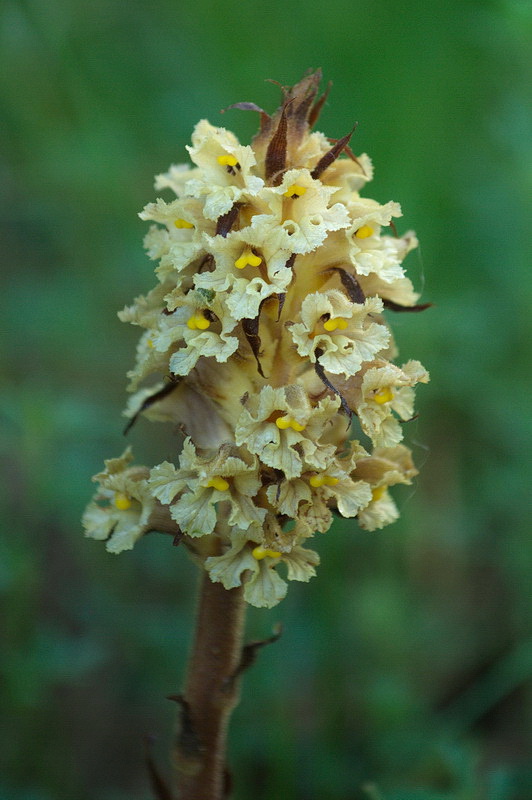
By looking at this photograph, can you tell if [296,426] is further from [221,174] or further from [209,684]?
[209,684]

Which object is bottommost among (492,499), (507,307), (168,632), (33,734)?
(33,734)

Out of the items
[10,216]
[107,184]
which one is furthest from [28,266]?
[107,184]

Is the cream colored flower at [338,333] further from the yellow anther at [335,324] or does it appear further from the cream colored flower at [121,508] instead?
the cream colored flower at [121,508]

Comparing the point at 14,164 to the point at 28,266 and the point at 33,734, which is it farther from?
the point at 33,734

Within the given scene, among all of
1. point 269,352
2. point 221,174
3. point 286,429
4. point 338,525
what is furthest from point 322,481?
point 338,525

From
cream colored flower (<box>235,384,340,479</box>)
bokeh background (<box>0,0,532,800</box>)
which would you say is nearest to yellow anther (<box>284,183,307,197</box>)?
cream colored flower (<box>235,384,340,479</box>)

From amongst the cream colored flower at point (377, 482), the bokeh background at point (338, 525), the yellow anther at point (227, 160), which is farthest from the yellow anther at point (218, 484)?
the bokeh background at point (338, 525)

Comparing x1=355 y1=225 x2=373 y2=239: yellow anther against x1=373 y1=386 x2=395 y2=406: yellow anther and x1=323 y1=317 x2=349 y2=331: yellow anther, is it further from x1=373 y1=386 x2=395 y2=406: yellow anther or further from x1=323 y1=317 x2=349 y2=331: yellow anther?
x1=373 y1=386 x2=395 y2=406: yellow anther
